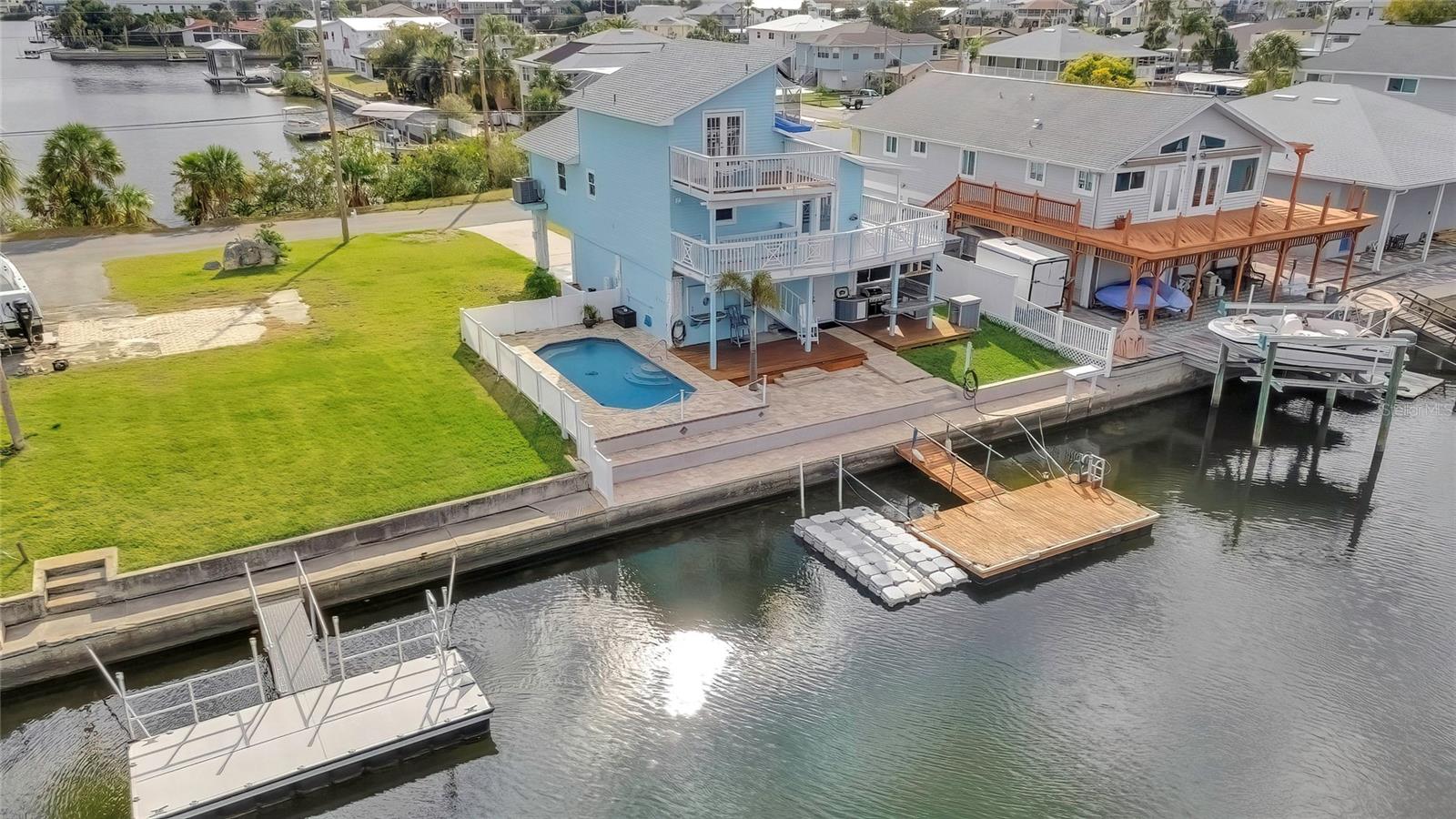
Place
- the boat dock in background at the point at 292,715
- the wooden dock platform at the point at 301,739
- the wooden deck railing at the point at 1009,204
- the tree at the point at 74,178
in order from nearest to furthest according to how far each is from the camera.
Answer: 1. the wooden dock platform at the point at 301,739
2. the boat dock in background at the point at 292,715
3. the wooden deck railing at the point at 1009,204
4. the tree at the point at 74,178

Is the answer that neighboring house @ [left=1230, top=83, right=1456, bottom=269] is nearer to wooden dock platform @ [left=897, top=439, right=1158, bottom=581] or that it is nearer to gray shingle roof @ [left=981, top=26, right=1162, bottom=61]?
wooden dock platform @ [left=897, top=439, right=1158, bottom=581]

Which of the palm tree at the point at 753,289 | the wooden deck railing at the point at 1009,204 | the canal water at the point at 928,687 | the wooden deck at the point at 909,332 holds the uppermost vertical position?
the wooden deck railing at the point at 1009,204

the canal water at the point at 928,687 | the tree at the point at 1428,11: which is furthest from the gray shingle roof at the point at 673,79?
the tree at the point at 1428,11

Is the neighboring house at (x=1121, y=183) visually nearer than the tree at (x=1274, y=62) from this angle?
Yes

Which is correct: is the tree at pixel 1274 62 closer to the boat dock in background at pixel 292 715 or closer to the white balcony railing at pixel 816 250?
the white balcony railing at pixel 816 250

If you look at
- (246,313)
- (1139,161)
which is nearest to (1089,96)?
(1139,161)

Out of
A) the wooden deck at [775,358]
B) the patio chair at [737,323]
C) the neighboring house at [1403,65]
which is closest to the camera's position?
the wooden deck at [775,358]

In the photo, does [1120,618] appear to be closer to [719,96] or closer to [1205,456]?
[1205,456]
